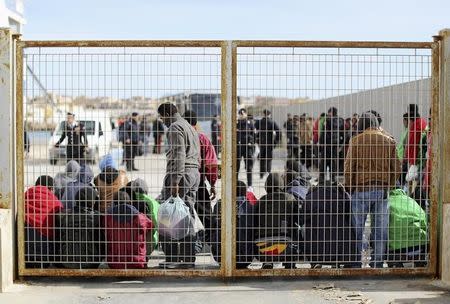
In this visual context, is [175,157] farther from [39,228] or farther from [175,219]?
[39,228]

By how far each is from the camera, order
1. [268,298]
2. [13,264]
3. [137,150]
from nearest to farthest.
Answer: [268,298] → [13,264] → [137,150]

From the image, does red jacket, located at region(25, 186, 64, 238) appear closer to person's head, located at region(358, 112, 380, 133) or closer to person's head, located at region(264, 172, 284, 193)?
person's head, located at region(264, 172, 284, 193)

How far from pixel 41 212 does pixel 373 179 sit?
3.33 metres

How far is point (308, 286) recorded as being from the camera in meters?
6.75

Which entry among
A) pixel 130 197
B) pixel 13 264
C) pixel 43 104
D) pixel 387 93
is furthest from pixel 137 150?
pixel 387 93

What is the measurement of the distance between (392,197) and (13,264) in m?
3.83

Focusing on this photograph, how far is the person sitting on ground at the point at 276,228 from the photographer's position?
6.82 metres

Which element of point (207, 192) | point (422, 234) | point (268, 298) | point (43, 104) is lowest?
point (268, 298)

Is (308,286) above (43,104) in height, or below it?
below

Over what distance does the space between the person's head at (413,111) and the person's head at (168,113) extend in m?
2.41

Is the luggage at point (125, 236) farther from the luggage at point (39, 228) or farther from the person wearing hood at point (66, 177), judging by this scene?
the person wearing hood at point (66, 177)

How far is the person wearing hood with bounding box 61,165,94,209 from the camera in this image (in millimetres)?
6924

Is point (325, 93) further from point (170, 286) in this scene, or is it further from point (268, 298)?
point (170, 286)

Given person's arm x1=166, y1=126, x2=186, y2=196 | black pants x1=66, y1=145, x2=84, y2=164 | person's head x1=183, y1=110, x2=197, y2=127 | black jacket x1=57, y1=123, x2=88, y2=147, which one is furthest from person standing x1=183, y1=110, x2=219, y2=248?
black pants x1=66, y1=145, x2=84, y2=164
